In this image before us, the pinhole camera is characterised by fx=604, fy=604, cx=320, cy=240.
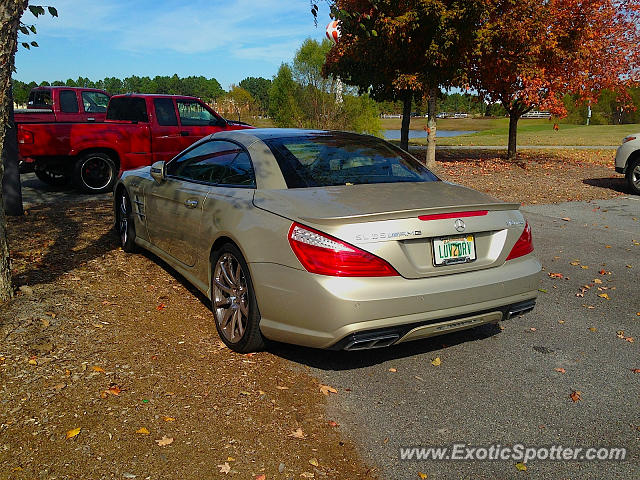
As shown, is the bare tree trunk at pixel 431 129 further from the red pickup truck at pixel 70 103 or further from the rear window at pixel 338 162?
the rear window at pixel 338 162

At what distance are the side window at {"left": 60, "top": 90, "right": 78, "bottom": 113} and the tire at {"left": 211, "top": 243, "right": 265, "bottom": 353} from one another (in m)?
14.1

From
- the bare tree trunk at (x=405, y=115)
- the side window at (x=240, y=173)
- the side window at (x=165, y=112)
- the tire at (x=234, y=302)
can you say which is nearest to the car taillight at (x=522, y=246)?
the tire at (x=234, y=302)

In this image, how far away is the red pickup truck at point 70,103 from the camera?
16438 millimetres

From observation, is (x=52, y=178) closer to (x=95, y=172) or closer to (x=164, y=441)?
(x=95, y=172)

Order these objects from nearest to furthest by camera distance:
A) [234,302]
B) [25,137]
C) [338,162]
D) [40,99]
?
1. [234,302]
2. [338,162]
3. [25,137]
4. [40,99]

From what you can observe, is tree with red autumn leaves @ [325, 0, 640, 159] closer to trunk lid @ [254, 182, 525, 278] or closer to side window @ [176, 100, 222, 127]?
side window @ [176, 100, 222, 127]

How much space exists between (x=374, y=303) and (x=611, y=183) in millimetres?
13283

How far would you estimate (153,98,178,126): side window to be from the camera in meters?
12.6

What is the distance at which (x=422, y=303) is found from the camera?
12.0 feet

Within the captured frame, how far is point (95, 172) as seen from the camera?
11836 millimetres

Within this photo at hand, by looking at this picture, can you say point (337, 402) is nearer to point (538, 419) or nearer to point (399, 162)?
point (538, 419)

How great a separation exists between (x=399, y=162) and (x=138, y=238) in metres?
3.09

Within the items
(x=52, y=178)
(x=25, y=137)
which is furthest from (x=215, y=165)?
(x=52, y=178)

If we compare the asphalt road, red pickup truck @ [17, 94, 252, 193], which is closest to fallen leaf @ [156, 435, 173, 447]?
the asphalt road
